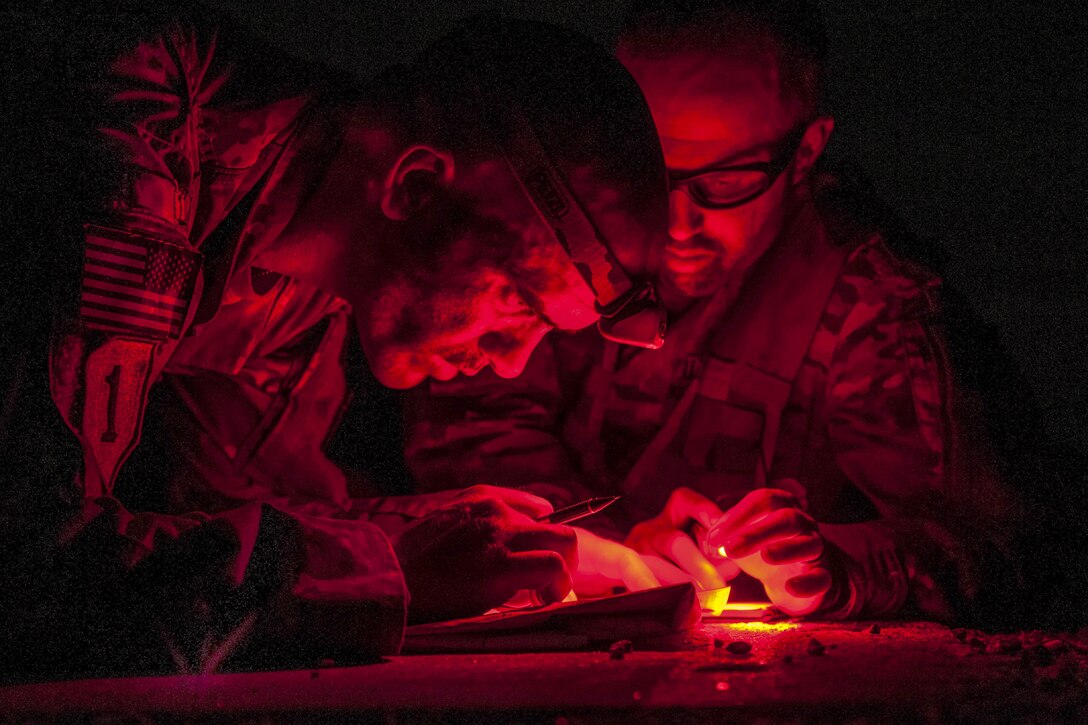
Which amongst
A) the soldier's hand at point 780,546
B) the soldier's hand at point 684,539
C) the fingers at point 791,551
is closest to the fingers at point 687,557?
the soldier's hand at point 684,539

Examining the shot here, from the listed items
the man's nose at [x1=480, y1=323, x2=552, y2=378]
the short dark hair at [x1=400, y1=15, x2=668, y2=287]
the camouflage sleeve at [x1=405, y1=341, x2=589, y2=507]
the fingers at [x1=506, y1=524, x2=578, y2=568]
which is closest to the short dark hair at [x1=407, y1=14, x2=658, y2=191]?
the short dark hair at [x1=400, y1=15, x2=668, y2=287]

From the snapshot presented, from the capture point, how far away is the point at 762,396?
130 inches

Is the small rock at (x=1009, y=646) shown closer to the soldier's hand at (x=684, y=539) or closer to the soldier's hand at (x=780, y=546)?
the soldier's hand at (x=780, y=546)

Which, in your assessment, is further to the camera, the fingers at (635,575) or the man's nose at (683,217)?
the man's nose at (683,217)

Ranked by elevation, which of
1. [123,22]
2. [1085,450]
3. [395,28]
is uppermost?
[395,28]

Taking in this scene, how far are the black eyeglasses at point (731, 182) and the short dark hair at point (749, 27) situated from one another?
23cm

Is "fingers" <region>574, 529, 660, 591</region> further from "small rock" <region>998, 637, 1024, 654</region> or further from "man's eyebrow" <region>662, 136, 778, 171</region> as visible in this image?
"man's eyebrow" <region>662, 136, 778, 171</region>

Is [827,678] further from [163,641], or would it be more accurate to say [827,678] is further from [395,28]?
[395,28]

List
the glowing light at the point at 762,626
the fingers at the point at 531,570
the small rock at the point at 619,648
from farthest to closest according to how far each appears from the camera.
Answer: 1. the glowing light at the point at 762,626
2. the fingers at the point at 531,570
3. the small rock at the point at 619,648

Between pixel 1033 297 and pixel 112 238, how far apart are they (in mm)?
3598

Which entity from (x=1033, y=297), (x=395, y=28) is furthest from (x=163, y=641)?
(x=1033, y=297)

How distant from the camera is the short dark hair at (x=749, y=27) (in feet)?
10.2

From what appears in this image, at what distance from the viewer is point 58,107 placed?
1.80 meters

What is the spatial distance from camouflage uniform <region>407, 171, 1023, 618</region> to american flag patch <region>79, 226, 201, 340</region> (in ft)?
5.30
